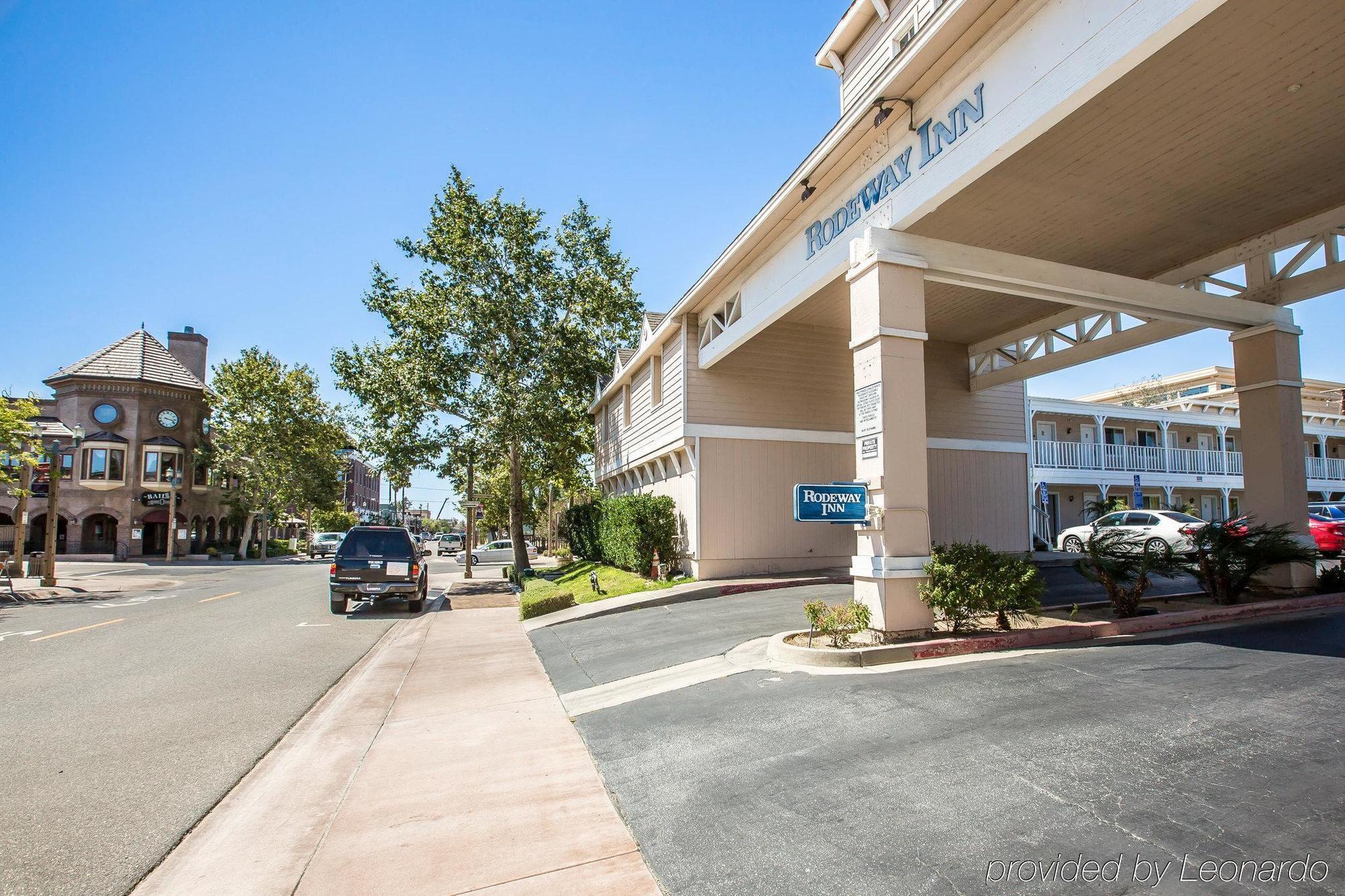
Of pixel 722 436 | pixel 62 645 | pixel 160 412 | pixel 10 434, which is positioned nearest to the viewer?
pixel 62 645

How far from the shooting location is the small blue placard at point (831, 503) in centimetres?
763

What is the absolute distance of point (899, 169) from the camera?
8.63m

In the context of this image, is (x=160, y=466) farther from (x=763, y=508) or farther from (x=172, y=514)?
(x=763, y=508)

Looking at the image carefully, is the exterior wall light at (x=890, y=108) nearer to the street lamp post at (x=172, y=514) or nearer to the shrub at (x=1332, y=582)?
the shrub at (x=1332, y=582)

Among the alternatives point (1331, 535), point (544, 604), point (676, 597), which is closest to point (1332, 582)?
point (676, 597)

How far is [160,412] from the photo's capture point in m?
46.3

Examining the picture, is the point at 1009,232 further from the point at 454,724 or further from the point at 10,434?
the point at 10,434

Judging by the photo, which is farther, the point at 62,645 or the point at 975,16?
the point at 62,645

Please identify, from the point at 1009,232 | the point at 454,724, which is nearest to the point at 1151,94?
the point at 1009,232

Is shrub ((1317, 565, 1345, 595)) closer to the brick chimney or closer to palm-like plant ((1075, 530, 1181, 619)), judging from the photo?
palm-like plant ((1075, 530, 1181, 619))

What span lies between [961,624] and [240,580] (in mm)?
25532

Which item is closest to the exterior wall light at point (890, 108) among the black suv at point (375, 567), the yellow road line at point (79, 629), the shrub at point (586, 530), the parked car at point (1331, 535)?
the black suv at point (375, 567)

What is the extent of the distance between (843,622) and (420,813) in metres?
4.58

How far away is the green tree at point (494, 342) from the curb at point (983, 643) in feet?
59.1
